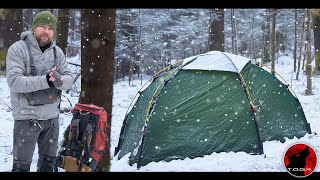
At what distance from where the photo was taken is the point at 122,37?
22.7 metres

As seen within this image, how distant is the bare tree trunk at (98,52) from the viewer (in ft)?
14.9

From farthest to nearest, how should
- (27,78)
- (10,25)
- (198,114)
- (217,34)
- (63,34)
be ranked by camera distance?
(10,25) < (217,34) < (63,34) < (198,114) < (27,78)

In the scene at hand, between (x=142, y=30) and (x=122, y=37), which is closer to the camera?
(x=122, y=37)

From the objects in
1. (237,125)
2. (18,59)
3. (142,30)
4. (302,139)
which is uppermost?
(142,30)

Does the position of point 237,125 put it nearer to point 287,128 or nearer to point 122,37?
point 287,128

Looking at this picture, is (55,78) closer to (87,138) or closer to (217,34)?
(87,138)

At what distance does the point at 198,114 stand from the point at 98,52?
277 cm

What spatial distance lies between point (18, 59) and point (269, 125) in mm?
5370

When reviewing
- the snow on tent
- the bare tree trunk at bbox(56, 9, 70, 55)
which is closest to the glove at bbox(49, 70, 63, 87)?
the snow on tent

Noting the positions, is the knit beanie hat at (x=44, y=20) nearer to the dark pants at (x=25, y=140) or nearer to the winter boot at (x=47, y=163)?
the dark pants at (x=25, y=140)

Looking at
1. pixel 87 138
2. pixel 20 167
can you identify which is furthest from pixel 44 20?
pixel 20 167

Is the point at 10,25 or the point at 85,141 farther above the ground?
the point at 10,25

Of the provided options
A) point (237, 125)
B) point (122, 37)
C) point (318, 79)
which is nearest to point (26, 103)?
point (237, 125)

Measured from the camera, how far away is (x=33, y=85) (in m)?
3.86
